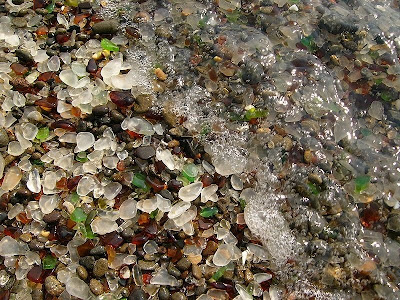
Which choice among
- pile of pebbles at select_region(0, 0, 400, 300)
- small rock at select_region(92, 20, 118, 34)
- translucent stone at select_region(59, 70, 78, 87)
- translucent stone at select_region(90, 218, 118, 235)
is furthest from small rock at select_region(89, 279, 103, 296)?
small rock at select_region(92, 20, 118, 34)

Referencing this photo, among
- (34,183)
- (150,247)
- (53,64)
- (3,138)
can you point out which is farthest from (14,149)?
(150,247)

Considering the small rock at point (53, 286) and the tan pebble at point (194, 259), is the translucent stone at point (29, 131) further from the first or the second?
the tan pebble at point (194, 259)

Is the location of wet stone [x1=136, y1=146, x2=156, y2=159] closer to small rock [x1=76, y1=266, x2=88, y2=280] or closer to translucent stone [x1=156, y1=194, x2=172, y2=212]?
translucent stone [x1=156, y1=194, x2=172, y2=212]

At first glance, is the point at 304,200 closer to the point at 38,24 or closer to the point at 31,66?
the point at 31,66

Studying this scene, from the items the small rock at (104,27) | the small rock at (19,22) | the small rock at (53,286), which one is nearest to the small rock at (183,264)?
the small rock at (53,286)

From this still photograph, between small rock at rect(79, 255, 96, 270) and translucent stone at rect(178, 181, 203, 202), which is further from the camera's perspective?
translucent stone at rect(178, 181, 203, 202)

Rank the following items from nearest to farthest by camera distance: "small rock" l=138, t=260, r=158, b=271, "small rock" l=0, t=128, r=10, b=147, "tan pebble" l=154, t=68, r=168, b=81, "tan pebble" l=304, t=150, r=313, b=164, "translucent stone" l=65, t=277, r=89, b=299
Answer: "translucent stone" l=65, t=277, r=89, b=299 → "small rock" l=138, t=260, r=158, b=271 → "small rock" l=0, t=128, r=10, b=147 → "tan pebble" l=304, t=150, r=313, b=164 → "tan pebble" l=154, t=68, r=168, b=81

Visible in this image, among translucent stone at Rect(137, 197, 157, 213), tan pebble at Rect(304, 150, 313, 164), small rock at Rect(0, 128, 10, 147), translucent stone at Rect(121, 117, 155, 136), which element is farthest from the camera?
tan pebble at Rect(304, 150, 313, 164)

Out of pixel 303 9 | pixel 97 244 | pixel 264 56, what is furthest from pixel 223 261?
pixel 303 9
